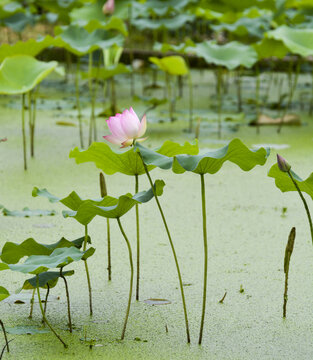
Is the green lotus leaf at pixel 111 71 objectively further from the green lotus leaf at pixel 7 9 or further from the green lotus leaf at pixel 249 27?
the green lotus leaf at pixel 7 9

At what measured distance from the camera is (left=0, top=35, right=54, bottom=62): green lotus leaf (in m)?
2.20

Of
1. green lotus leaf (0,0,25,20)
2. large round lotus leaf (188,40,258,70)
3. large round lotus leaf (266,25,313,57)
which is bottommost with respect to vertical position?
large round lotus leaf (188,40,258,70)

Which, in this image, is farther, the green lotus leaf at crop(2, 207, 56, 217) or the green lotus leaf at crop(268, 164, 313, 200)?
the green lotus leaf at crop(2, 207, 56, 217)

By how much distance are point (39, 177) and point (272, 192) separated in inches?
30.6

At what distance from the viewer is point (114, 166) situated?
114cm

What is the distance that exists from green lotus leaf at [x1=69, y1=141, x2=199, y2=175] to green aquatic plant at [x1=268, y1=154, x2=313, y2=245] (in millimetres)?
148

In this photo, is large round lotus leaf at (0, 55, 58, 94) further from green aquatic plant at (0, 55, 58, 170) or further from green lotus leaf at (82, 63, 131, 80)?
green lotus leaf at (82, 63, 131, 80)

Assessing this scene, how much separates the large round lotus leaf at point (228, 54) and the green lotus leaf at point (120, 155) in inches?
60.6

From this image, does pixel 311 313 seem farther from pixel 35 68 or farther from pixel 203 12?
pixel 203 12

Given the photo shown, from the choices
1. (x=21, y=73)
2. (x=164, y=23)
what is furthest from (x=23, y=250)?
(x=164, y=23)

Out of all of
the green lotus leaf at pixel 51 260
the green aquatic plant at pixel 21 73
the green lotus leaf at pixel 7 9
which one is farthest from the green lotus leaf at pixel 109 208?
the green lotus leaf at pixel 7 9

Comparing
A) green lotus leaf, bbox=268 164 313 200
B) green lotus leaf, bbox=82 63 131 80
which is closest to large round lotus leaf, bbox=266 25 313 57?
green lotus leaf, bbox=82 63 131 80

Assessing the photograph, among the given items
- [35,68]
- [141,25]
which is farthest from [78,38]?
[141,25]

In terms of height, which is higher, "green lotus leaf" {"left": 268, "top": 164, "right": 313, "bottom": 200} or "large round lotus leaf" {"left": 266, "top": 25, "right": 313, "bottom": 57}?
"green lotus leaf" {"left": 268, "top": 164, "right": 313, "bottom": 200}
